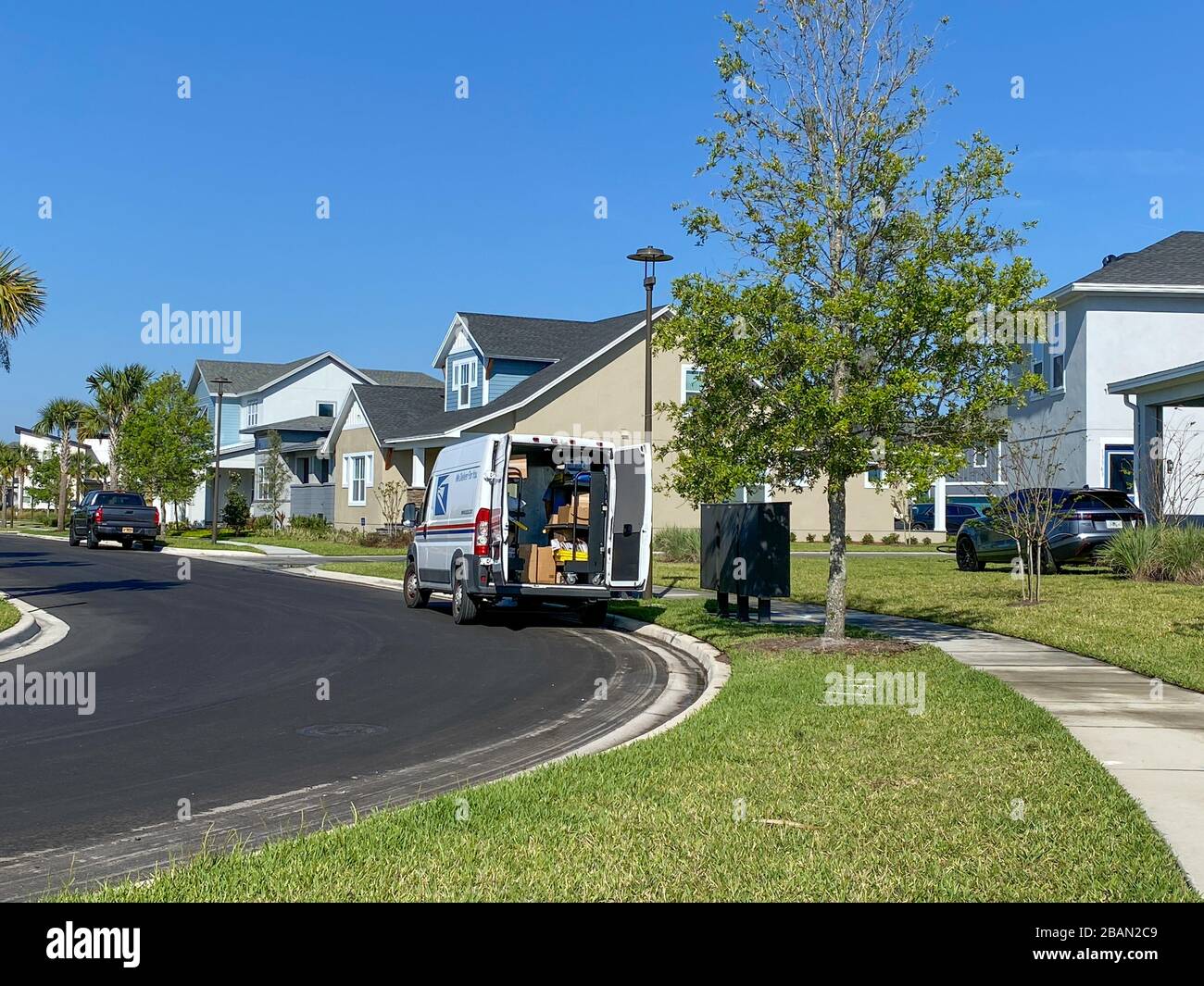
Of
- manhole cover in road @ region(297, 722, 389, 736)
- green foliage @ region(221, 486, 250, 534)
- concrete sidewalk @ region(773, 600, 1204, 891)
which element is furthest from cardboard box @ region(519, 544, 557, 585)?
green foliage @ region(221, 486, 250, 534)

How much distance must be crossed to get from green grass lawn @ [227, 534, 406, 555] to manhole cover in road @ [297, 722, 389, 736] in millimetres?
28216

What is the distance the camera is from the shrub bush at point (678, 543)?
33.7m

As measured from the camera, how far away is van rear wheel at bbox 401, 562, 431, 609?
2069cm

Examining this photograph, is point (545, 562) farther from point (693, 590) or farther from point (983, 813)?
point (983, 813)

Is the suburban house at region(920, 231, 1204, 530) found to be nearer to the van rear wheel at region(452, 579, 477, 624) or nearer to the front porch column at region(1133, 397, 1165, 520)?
the front porch column at region(1133, 397, 1165, 520)

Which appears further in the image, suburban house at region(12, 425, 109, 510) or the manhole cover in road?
suburban house at region(12, 425, 109, 510)

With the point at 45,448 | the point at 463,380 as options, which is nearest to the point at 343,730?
the point at 463,380

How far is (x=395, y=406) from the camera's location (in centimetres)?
4656

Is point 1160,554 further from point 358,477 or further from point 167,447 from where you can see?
point 167,447

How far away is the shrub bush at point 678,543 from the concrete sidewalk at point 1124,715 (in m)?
17.7

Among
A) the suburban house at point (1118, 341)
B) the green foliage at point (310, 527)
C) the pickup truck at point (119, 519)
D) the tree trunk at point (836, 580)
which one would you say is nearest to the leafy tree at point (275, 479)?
the green foliage at point (310, 527)

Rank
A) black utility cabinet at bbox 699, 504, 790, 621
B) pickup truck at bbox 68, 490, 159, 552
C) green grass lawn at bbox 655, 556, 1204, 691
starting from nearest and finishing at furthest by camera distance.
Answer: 1. green grass lawn at bbox 655, 556, 1204, 691
2. black utility cabinet at bbox 699, 504, 790, 621
3. pickup truck at bbox 68, 490, 159, 552

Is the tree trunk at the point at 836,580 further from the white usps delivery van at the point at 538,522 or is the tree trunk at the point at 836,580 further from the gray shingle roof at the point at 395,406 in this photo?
the gray shingle roof at the point at 395,406

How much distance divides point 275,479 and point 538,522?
114 feet
